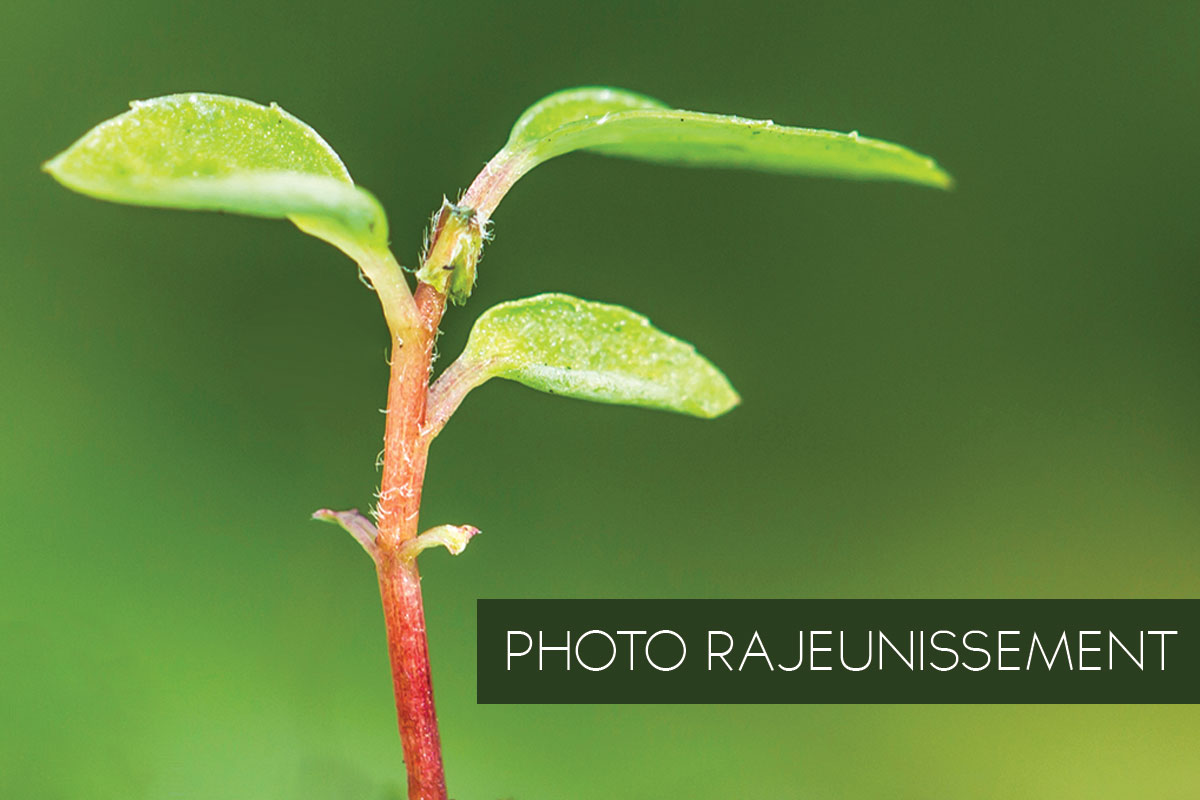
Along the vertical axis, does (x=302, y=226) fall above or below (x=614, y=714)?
below

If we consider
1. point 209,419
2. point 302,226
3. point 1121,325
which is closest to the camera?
point 302,226

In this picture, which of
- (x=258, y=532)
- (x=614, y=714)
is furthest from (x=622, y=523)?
(x=258, y=532)

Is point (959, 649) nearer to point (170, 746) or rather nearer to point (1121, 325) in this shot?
point (170, 746)

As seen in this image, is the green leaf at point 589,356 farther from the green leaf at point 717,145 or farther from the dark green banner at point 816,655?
the dark green banner at point 816,655

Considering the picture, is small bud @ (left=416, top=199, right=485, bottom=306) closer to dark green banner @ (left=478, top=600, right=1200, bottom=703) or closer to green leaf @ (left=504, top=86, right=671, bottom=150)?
green leaf @ (left=504, top=86, right=671, bottom=150)

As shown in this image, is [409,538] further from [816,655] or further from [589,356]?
[816,655]

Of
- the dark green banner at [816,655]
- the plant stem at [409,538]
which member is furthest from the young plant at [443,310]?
the dark green banner at [816,655]

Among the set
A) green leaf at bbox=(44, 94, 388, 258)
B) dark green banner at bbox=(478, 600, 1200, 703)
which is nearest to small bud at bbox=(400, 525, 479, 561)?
green leaf at bbox=(44, 94, 388, 258)
